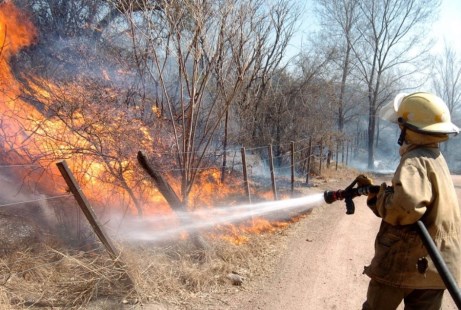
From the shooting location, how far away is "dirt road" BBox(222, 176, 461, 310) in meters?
4.38

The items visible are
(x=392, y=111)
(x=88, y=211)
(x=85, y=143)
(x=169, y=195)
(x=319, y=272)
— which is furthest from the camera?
(x=85, y=143)

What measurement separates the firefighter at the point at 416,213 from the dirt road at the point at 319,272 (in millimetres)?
2043

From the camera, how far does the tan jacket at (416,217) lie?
84.2 inches

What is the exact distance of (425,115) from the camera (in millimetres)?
2324

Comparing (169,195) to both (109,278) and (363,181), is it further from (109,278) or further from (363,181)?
(363,181)

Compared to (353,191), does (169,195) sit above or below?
below

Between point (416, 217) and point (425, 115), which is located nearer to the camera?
point (416, 217)

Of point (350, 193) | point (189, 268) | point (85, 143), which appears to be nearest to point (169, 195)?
point (189, 268)

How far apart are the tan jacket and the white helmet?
0.15 meters

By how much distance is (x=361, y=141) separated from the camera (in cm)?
3628

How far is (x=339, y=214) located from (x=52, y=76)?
26.4ft

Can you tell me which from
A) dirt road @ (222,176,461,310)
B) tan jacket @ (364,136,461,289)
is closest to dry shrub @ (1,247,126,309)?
dirt road @ (222,176,461,310)

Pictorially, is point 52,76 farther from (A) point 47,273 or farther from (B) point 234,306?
(B) point 234,306

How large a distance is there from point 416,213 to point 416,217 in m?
0.03
